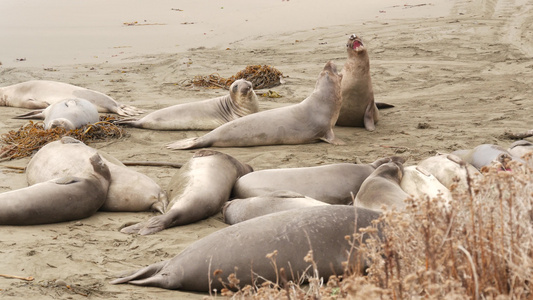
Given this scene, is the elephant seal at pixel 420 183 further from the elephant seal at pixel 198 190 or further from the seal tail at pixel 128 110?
the seal tail at pixel 128 110

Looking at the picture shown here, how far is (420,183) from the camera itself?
18.0ft

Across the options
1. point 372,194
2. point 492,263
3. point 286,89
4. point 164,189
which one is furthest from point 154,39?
point 492,263

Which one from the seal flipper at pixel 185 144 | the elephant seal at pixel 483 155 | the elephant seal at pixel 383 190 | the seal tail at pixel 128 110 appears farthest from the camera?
the seal tail at pixel 128 110

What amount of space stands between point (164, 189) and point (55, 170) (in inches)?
36.8

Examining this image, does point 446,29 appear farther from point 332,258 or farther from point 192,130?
point 332,258

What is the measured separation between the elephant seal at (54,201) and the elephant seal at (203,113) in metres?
3.27

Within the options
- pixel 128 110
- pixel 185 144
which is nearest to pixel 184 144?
pixel 185 144

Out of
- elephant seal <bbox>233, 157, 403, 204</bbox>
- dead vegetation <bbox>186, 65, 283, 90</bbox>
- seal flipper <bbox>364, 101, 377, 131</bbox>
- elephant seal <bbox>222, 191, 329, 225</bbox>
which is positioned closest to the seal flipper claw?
elephant seal <bbox>233, 157, 403, 204</bbox>

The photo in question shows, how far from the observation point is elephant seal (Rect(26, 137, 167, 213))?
557 centimetres

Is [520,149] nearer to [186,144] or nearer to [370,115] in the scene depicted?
[370,115]

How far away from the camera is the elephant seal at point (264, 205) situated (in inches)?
193

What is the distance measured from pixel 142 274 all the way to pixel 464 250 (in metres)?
2.27

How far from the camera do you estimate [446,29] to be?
14773 millimetres

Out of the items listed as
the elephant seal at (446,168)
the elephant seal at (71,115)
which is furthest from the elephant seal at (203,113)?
the elephant seal at (446,168)
